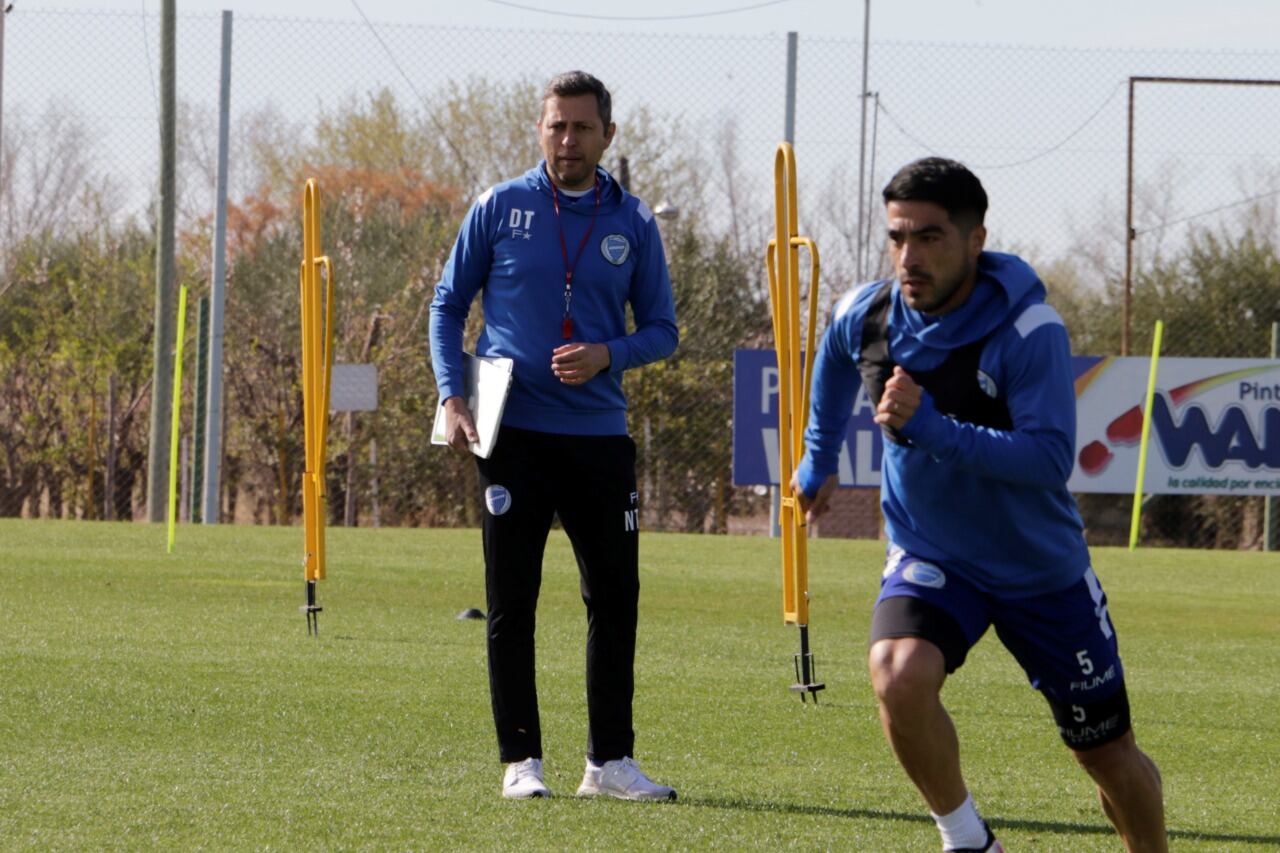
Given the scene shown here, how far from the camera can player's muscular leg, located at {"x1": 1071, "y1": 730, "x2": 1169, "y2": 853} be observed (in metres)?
4.00

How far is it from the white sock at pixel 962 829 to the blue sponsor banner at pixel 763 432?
42.6ft

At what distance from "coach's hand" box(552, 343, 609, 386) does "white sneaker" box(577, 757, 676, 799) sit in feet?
3.42

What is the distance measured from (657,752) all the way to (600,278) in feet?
5.24

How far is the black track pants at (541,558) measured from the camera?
520 centimetres

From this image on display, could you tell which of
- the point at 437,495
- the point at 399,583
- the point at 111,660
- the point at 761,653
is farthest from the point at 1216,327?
the point at 111,660

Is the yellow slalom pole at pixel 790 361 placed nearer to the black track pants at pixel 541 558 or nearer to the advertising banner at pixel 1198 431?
the black track pants at pixel 541 558

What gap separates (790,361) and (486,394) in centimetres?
174

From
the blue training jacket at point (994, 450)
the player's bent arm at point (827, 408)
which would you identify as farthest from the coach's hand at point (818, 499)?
the blue training jacket at point (994, 450)

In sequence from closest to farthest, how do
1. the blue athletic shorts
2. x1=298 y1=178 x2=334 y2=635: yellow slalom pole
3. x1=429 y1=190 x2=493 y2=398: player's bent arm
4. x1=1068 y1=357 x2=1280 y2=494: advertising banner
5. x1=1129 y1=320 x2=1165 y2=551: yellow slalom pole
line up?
1. the blue athletic shorts
2. x1=429 y1=190 x2=493 y2=398: player's bent arm
3. x1=298 y1=178 x2=334 y2=635: yellow slalom pole
4. x1=1129 y1=320 x2=1165 y2=551: yellow slalom pole
5. x1=1068 y1=357 x2=1280 y2=494: advertising banner

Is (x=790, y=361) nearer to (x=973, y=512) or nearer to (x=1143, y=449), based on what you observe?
(x=973, y=512)

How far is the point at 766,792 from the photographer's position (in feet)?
17.4

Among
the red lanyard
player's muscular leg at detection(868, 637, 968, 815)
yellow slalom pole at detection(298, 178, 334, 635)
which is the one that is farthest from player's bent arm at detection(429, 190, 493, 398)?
yellow slalom pole at detection(298, 178, 334, 635)

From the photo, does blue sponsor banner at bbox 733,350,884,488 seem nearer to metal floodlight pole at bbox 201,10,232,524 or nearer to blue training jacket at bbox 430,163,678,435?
metal floodlight pole at bbox 201,10,232,524

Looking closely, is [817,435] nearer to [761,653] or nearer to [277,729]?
[277,729]
